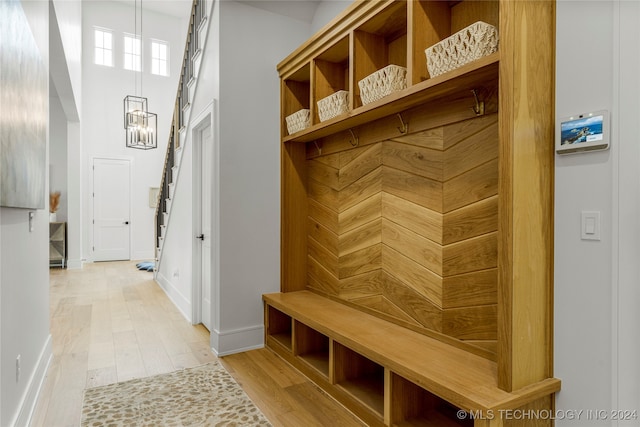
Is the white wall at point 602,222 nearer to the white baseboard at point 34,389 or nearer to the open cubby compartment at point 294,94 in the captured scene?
the open cubby compartment at point 294,94

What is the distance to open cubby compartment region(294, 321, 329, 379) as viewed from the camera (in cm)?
269

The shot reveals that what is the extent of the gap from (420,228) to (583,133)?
0.94 meters

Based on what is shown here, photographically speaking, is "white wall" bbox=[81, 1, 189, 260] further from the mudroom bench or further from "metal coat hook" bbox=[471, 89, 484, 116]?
"metal coat hook" bbox=[471, 89, 484, 116]

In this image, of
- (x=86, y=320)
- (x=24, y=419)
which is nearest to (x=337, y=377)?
(x=24, y=419)

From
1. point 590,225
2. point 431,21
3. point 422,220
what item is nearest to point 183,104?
point 431,21

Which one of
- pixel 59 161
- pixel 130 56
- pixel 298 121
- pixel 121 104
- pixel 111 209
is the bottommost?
pixel 111 209

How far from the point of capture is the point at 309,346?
9.26 ft

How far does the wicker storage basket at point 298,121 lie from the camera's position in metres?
2.93

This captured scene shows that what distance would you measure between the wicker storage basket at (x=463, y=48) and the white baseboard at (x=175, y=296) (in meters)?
3.29

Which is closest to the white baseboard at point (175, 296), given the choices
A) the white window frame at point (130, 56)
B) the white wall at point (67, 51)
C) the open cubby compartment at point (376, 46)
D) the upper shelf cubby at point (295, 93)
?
the upper shelf cubby at point (295, 93)

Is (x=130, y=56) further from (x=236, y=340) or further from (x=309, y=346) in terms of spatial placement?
(x=309, y=346)

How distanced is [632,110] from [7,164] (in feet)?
7.92

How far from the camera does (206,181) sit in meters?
3.64

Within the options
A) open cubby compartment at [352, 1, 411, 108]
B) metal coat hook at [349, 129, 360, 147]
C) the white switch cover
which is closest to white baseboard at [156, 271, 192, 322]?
metal coat hook at [349, 129, 360, 147]
